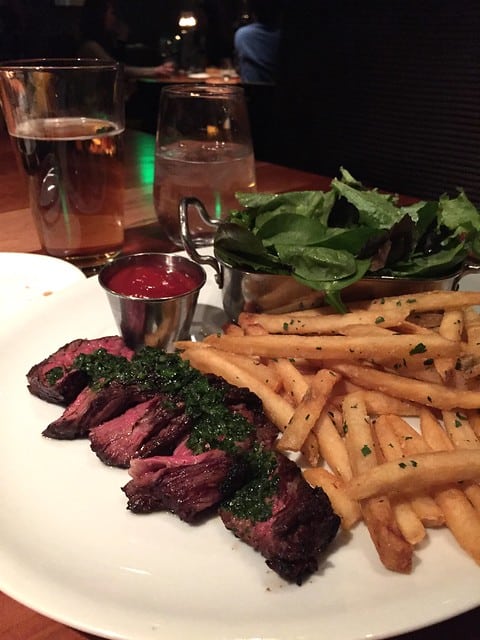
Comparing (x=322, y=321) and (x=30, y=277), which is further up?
(x=322, y=321)

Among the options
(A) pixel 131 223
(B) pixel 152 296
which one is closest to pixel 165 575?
(B) pixel 152 296

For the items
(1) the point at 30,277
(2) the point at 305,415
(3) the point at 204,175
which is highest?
(3) the point at 204,175

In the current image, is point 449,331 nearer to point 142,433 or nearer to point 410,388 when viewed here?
point 410,388

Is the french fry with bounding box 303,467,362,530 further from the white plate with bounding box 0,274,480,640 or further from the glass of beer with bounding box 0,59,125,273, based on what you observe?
the glass of beer with bounding box 0,59,125,273

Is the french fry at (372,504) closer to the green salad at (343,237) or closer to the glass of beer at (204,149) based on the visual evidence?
the green salad at (343,237)

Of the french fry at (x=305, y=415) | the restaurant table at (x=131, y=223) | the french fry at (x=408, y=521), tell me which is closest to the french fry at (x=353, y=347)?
the french fry at (x=305, y=415)

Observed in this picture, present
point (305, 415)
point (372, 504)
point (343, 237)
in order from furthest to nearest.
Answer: point (343, 237)
point (305, 415)
point (372, 504)
